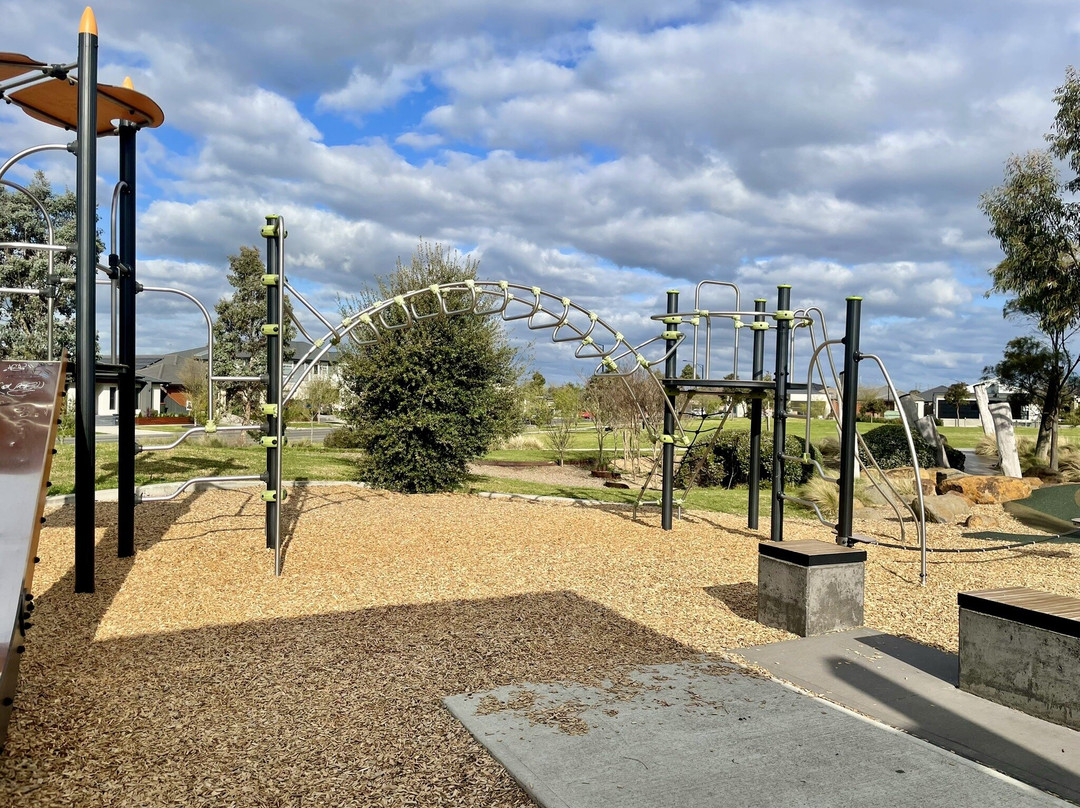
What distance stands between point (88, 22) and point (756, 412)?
7.02m

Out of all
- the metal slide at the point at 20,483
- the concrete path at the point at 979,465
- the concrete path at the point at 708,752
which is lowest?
the concrete path at the point at 708,752

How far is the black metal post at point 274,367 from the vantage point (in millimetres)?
6148

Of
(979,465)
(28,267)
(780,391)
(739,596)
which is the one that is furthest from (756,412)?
(28,267)

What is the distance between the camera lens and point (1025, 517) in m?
10.9

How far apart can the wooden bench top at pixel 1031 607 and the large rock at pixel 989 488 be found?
30.1ft

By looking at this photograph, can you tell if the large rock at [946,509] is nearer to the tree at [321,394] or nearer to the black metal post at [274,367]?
the black metal post at [274,367]

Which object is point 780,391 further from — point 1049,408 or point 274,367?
point 1049,408

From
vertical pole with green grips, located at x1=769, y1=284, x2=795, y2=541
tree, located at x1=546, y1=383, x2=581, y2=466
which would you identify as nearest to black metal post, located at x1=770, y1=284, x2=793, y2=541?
vertical pole with green grips, located at x1=769, y1=284, x2=795, y2=541

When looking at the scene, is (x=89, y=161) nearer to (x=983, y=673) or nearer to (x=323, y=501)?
(x=323, y=501)

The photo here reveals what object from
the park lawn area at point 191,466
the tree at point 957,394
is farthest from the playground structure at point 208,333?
the tree at point 957,394

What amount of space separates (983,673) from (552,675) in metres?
2.20

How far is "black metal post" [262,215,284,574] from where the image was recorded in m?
6.15

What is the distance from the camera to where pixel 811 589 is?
509 cm

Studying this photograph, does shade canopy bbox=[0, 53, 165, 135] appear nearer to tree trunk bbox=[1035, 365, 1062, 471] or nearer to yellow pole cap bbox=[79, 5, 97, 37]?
yellow pole cap bbox=[79, 5, 97, 37]
